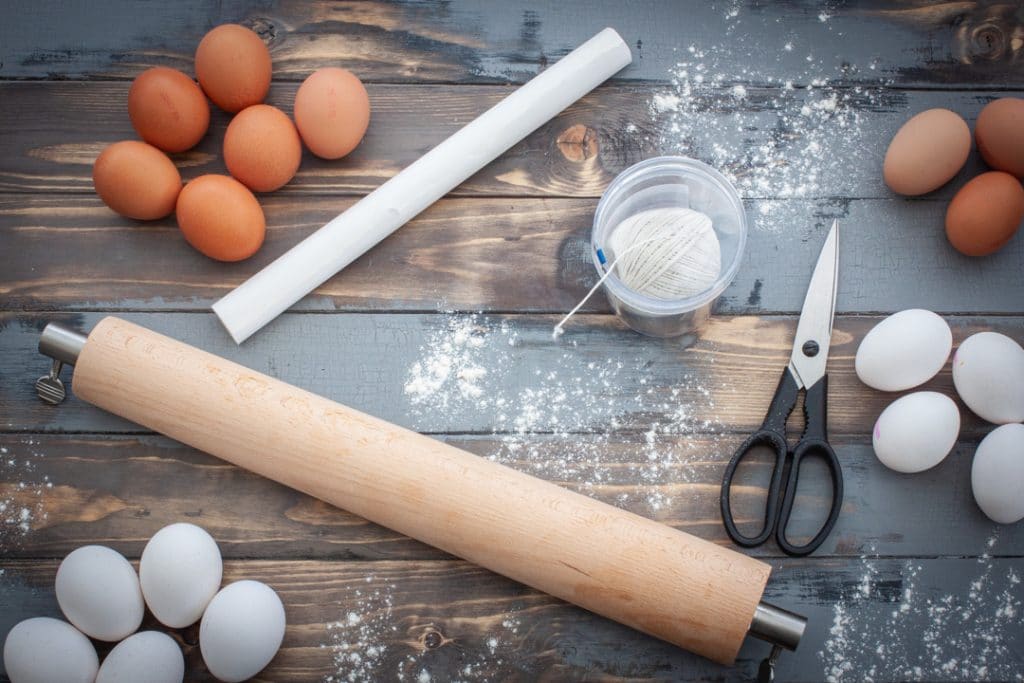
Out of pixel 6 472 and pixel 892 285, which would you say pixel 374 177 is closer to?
pixel 6 472

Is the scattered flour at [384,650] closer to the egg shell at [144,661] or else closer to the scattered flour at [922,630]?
the egg shell at [144,661]

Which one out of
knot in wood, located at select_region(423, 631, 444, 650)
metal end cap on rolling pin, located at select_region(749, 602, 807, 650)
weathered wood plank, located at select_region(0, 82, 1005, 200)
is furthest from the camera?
→ weathered wood plank, located at select_region(0, 82, 1005, 200)

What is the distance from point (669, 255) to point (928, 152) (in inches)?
16.9

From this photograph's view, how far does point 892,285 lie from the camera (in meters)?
1.17

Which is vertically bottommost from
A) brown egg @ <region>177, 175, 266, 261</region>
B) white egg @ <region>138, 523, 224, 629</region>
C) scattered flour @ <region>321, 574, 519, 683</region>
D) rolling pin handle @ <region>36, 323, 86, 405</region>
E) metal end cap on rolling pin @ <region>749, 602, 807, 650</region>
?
scattered flour @ <region>321, 574, 519, 683</region>

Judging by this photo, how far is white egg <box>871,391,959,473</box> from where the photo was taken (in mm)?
1048

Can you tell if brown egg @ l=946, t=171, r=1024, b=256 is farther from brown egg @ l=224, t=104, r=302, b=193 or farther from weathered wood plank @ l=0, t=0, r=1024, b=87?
brown egg @ l=224, t=104, r=302, b=193

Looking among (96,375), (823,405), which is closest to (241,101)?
(96,375)

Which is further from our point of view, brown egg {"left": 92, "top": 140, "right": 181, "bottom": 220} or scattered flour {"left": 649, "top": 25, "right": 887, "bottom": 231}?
scattered flour {"left": 649, "top": 25, "right": 887, "bottom": 231}

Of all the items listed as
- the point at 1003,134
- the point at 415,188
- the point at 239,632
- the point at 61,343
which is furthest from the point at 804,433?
the point at 61,343

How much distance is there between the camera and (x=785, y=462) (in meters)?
1.12

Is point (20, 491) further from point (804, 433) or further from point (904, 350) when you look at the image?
point (904, 350)

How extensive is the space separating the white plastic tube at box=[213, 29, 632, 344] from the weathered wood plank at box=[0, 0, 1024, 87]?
70 millimetres

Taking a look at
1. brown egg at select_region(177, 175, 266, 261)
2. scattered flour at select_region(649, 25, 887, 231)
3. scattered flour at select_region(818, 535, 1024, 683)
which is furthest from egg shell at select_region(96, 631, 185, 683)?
scattered flour at select_region(649, 25, 887, 231)
